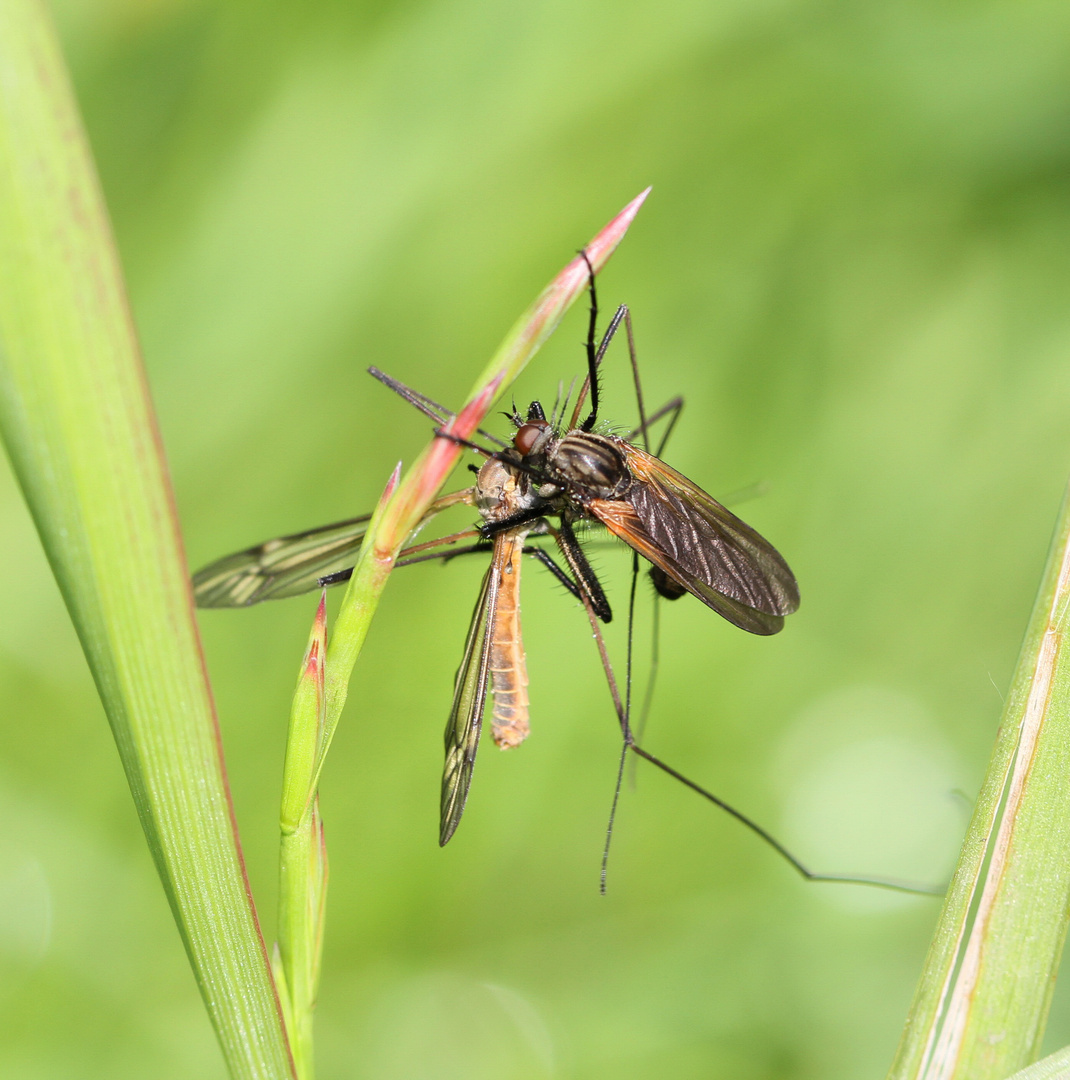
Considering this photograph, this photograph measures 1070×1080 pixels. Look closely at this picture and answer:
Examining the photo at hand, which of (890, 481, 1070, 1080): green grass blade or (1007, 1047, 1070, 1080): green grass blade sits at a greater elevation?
(890, 481, 1070, 1080): green grass blade

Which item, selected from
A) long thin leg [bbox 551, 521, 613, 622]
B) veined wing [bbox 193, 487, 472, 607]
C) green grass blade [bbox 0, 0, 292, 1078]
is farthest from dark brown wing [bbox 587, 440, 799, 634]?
green grass blade [bbox 0, 0, 292, 1078]

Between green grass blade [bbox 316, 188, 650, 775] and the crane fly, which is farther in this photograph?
the crane fly

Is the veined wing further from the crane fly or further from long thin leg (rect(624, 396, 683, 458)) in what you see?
long thin leg (rect(624, 396, 683, 458))

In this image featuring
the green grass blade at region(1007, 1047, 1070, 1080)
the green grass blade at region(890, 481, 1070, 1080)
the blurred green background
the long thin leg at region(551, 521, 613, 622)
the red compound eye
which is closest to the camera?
the green grass blade at region(1007, 1047, 1070, 1080)

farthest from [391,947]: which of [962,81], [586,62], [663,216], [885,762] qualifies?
[962,81]

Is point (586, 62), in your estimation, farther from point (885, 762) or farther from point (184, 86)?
point (885, 762)

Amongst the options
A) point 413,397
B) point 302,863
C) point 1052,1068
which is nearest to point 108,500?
point 302,863

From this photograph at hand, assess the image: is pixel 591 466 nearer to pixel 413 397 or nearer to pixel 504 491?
pixel 504 491
